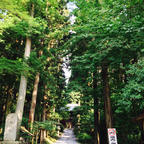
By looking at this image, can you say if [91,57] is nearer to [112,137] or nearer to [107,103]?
[107,103]

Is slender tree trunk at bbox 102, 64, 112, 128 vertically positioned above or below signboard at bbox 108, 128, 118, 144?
above

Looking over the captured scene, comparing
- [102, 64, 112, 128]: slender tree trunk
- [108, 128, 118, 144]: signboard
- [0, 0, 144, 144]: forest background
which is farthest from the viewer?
[102, 64, 112, 128]: slender tree trunk

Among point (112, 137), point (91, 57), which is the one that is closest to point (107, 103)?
point (91, 57)

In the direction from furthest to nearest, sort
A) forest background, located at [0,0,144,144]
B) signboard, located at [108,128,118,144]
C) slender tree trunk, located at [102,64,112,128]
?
slender tree trunk, located at [102,64,112,128] → forest background, located at [0,0,144,144] → signboard, located at [108,128,118,144]

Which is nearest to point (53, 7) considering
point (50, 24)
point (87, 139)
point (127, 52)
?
point (50, 24)

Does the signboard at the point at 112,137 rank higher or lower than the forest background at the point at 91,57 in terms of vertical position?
lower

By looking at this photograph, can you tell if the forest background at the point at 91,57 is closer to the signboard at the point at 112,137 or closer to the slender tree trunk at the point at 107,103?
the slender tree trunk at the point at 107,103

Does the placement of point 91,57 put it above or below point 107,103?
above

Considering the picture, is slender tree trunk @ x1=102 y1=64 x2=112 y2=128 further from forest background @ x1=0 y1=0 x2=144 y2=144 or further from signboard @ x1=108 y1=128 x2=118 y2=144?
signboard @ x1=108 y1=128 x2=118 y2=144

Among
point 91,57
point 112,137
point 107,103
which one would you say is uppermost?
point 91,57

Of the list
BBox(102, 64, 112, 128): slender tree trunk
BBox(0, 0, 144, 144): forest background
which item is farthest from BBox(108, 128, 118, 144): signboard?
BBox(102, 64, 112, 128): slender tree trunk

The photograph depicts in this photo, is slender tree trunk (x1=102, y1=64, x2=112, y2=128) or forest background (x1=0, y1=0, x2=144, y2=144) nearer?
forest background (x1=0, y1=0, x2=144, y2=144)

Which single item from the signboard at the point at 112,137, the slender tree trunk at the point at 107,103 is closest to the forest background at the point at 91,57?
the slender tree trunk at the point at 107,103

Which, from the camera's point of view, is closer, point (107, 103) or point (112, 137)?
point (112, 137)
